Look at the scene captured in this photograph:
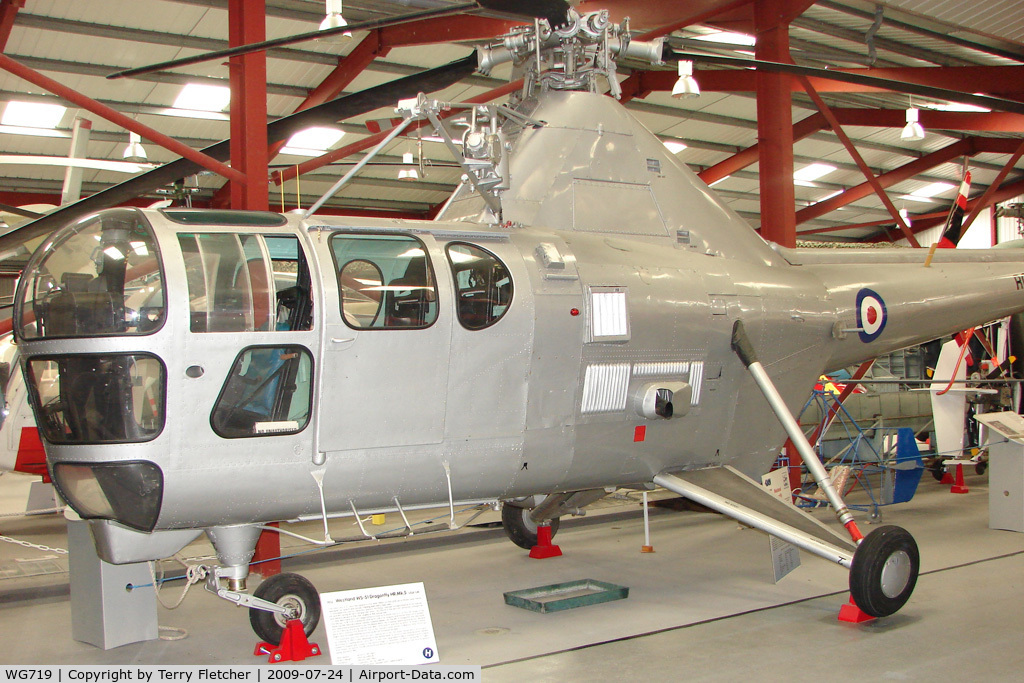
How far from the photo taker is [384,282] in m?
5.18

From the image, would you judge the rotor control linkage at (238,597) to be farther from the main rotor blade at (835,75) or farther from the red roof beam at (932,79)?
the red roof beam at (932,79)

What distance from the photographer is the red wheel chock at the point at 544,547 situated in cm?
852

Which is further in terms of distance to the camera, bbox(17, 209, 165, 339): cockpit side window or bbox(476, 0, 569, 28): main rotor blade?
bbox(476, 0, 569, 28): main rotor blade

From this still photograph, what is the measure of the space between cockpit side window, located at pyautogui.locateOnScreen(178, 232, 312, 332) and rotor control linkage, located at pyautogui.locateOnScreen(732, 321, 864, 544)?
318 centimetres

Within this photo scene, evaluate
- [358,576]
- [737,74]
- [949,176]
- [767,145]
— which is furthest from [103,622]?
[949,176]

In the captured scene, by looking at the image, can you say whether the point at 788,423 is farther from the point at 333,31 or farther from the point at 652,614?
the point at 333,31

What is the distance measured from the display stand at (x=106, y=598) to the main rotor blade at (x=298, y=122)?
2.25m

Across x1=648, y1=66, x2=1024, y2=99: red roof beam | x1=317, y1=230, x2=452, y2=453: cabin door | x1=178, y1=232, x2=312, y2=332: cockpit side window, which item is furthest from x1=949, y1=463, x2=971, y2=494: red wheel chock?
x1=178, y1=232, x2=312, y2=332: cockpit side window

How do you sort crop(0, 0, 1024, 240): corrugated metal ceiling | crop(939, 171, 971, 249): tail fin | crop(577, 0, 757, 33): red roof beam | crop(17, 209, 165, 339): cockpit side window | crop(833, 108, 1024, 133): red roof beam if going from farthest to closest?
crop(833, 108, 1024, 133): red roof beam, crop(0, 0, 1024, 240): corrugated metal ceiling, crop(577, 0, 757, 33): red roof beam, crop(939, 171, 971, 249): tail fin, crop(17, 209, 165, 339): cockpit side window

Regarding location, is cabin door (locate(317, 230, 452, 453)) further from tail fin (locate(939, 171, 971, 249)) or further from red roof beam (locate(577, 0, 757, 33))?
tail fin (locate(939, 171, 971, 249))

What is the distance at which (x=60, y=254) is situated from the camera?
4.75 meters

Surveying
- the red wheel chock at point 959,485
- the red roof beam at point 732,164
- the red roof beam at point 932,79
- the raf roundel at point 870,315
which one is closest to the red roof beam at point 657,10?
the red roof beam at point 932,79

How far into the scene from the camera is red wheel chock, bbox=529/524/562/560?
27.9ft

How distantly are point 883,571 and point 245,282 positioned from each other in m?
4.42
